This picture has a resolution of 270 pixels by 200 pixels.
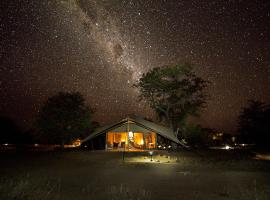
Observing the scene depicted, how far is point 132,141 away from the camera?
34656 mm

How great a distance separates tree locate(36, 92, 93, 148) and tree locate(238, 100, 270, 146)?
28.1 metres

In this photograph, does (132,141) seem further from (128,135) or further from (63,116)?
(63,116)

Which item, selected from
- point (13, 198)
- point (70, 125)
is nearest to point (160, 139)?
point (70, 125)

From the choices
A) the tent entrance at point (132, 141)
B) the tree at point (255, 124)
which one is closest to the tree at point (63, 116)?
the tent entrance at point (132, 141)

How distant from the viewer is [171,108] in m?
44.2

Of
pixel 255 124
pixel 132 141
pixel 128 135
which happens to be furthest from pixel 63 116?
pixel 255 124

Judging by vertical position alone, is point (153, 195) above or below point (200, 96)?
below

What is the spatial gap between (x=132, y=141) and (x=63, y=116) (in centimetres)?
1075

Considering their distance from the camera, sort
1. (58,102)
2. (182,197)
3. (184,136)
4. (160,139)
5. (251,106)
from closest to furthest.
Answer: (182,197) < (160,139) < (58,102) < (184,136) < (251,106)

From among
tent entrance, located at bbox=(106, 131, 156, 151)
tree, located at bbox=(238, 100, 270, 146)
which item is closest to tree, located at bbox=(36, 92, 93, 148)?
tent entrance, located at bbox=(106, 131, 156, 151)

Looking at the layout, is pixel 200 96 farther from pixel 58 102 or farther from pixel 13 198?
pixel 13 198

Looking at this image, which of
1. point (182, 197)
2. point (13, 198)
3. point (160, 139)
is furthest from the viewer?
point (160, 139)

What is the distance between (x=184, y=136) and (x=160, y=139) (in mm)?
14321

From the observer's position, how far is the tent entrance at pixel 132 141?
107ft
